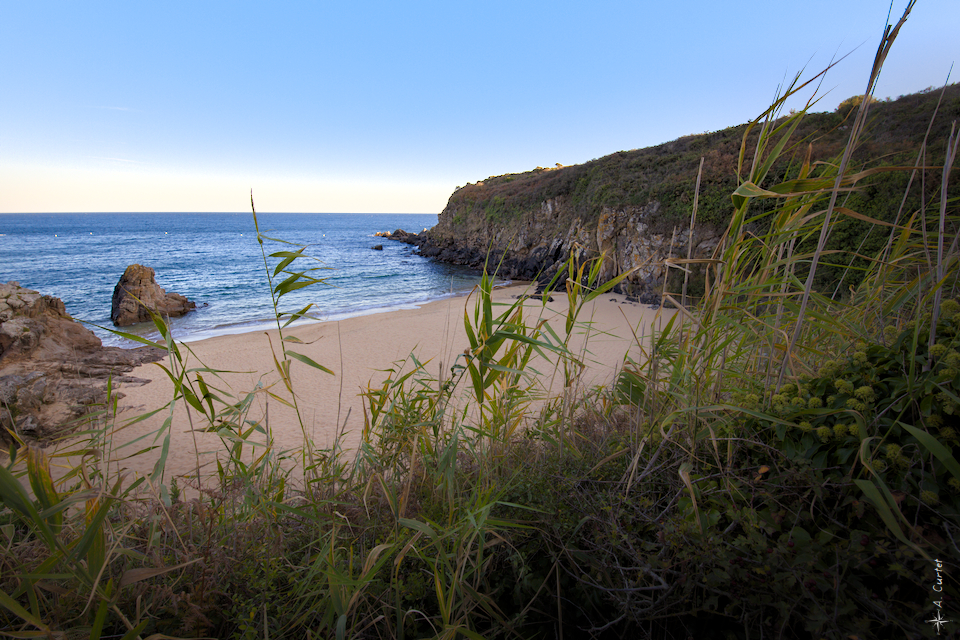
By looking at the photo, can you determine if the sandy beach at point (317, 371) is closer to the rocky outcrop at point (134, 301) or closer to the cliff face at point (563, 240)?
the cliff face at point (563, 240)

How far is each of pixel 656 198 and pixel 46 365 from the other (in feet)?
66.7

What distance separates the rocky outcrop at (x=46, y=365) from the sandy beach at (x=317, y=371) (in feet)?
1.96

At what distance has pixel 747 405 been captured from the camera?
1.42 meters

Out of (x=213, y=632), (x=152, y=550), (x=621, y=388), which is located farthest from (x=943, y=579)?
(x=152, y=550)

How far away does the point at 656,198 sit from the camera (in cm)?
1806

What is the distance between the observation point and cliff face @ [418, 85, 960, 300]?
12180 mm

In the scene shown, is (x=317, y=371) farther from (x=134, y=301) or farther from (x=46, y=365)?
(x=134, y=301)

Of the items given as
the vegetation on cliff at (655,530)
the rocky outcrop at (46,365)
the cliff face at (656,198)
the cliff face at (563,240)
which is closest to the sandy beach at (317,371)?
the rocky outcrop at (46,365)

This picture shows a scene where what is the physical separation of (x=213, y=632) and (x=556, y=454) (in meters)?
1.46

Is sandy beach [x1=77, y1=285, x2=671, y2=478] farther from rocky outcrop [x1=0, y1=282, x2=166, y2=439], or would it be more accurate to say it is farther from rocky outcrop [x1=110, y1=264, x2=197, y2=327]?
rocky outcrop [x1=110, y1=264, x2=197, y2=327]

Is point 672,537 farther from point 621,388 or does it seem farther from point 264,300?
point 264,300

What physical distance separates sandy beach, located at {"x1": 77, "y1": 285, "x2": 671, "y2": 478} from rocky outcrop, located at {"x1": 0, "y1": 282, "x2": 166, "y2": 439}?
0.60 meters

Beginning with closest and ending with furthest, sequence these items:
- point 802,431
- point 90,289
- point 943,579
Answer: point 943,579 < point 802,431 < point 90,289

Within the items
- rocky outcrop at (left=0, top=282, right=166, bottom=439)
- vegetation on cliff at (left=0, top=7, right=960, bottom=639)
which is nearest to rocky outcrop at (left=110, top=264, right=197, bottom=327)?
rocky outcrop at (left=0, top=282, right=166, bottom=439)
